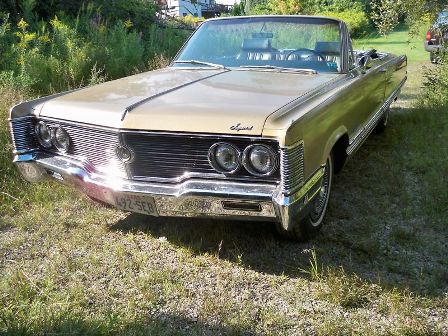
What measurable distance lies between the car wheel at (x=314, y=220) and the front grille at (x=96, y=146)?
3.79 ft

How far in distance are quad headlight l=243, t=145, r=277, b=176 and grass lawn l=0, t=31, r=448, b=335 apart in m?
0.63

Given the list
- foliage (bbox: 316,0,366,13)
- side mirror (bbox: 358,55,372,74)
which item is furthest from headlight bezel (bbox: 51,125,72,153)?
foliage (bbox: 316,0,366,13)

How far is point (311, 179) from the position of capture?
9.51 feet

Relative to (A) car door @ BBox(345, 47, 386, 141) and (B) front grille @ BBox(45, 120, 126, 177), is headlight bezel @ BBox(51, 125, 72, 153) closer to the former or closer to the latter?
(B) front grille @ BBox(45, 120, 126, 177)

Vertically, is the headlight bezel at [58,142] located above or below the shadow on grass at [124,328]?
above

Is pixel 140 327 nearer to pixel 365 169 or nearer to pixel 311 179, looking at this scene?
pixel 311 179

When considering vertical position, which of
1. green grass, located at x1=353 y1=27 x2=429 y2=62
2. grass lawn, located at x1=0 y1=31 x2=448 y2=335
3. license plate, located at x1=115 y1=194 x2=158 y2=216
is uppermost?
license plate, located at x1=115 y1=194 x2=158 y2=216

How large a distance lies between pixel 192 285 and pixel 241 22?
8.79 ft

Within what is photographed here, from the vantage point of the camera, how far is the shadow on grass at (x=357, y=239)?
312cm

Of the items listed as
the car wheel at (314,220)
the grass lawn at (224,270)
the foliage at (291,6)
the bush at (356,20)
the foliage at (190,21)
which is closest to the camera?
the grass lawn at (224,270)

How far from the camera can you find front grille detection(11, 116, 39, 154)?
342cm

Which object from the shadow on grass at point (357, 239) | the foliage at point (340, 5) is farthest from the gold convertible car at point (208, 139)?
the foliage at point (340, 5)

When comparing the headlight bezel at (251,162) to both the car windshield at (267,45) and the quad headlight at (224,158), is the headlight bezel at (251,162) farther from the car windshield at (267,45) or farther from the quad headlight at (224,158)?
the car windshield at (267,45)

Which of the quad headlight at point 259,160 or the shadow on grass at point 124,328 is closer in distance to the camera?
the shadow on grass at point 124,328
